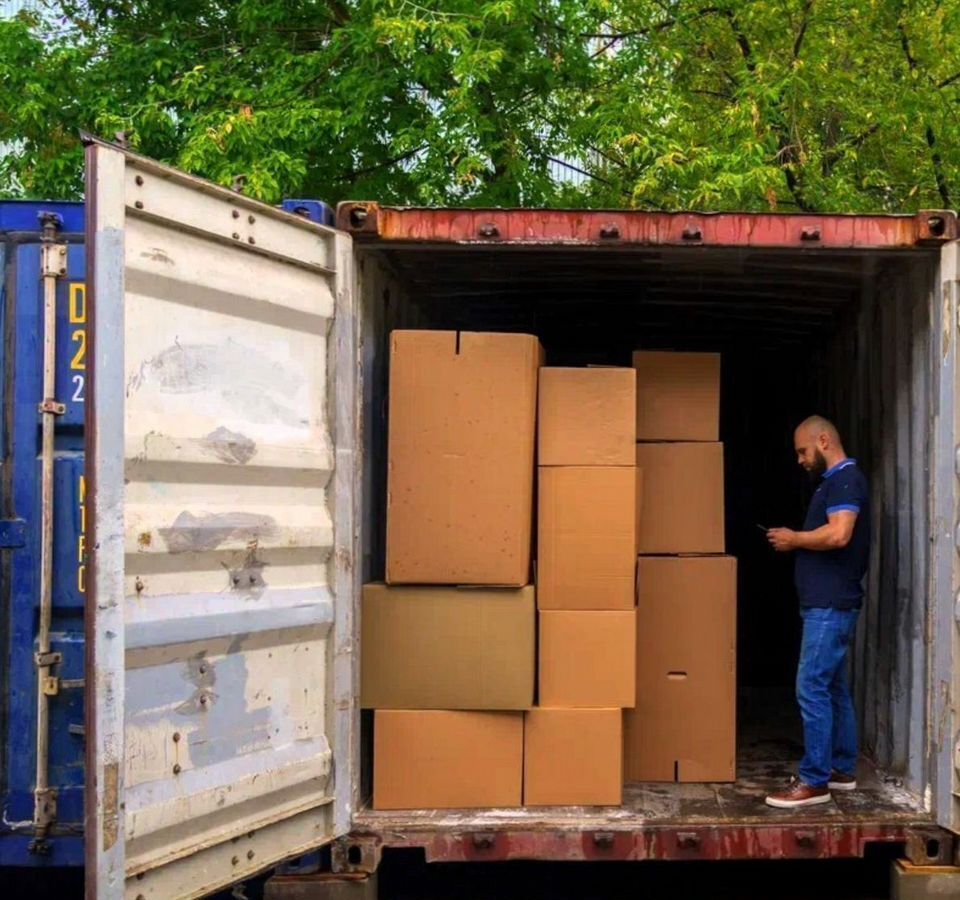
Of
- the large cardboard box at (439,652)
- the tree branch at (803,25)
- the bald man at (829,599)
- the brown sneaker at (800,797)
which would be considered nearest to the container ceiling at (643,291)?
the bald man at (829,599)

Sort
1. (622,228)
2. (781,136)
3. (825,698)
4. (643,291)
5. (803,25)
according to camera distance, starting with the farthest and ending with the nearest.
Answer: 1. (781,136)
2. (803,25)
3. (643,291)
4. (825,698)
5. (622,228)

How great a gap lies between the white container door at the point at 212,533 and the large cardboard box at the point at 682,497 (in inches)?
51.9

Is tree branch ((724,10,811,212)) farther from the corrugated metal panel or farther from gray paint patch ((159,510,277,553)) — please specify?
gray paint patch ((159,510,277,553))

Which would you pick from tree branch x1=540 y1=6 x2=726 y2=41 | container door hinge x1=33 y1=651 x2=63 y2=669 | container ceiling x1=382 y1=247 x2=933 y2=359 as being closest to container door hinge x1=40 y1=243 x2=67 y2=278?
container ceiling x1=382 y1=247 x2=933 y2=359

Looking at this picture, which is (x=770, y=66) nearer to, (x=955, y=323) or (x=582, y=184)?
(x=582, y=184)

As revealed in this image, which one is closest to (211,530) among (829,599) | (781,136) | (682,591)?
(682,591)

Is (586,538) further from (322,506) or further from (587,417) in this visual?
(322,506)

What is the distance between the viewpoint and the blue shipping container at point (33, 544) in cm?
373

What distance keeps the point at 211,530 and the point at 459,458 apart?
1.05 m

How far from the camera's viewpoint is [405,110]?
25.6ft

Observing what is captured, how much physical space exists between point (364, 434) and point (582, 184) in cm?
583

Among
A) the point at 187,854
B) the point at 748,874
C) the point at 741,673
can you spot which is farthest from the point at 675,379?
the point at 741,673

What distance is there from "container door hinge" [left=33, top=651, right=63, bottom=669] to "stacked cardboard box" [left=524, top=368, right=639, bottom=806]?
1.64 m

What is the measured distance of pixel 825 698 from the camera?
4238 millimetres
